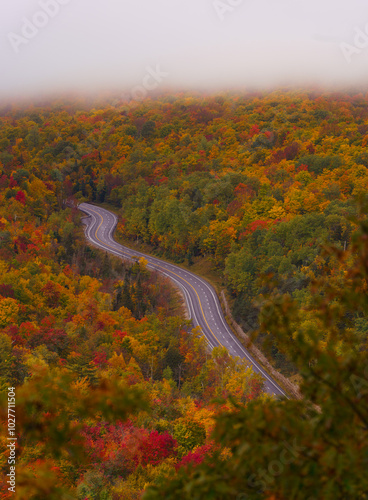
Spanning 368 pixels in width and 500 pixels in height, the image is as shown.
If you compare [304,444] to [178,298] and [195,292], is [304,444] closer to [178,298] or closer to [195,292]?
[178,298]

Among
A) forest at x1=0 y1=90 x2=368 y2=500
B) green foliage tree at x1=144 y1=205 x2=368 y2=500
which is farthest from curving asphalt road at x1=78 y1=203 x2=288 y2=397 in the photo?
green foliage tree at x1=144 y1=205 x2=368 y2=500

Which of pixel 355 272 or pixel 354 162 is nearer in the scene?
pixel 355 272

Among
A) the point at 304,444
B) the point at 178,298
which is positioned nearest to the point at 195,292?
the point at 178,298

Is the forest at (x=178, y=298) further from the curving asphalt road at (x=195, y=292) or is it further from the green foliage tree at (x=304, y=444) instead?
the curving asphalt road at (x=195, y=292)

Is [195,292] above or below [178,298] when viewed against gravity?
above

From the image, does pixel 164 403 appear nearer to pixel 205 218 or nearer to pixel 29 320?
pixel 29 320

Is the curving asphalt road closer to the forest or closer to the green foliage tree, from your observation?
the forest

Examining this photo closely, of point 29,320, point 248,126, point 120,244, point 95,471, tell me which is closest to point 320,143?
point 248,126

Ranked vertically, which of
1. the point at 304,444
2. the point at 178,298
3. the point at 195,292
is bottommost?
the point at 178,298
